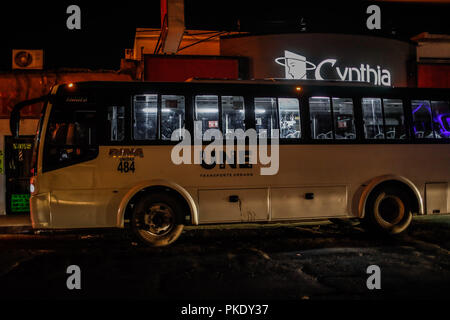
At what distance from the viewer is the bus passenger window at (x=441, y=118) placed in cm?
1035

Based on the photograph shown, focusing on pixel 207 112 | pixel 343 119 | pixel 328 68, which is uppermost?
pixel 328 68

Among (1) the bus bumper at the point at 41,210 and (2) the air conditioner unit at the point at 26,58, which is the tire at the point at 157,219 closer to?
(1) the bus bumper at the point at 41,210

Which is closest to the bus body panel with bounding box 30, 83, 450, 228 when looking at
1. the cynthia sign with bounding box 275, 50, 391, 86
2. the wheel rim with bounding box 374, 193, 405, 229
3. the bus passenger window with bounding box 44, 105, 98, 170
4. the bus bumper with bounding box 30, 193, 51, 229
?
the bus bumper with bounding box 30, 193, 51, 229

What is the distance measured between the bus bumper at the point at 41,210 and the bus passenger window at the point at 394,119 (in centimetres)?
755

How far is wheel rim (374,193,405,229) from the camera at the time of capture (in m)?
10.0

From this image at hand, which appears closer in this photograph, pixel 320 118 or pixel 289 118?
pixel 289 118

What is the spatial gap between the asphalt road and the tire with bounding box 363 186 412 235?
28 centimetres

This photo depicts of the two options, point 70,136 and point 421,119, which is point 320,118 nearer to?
point 421,119

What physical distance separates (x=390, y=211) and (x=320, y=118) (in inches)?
→ 110

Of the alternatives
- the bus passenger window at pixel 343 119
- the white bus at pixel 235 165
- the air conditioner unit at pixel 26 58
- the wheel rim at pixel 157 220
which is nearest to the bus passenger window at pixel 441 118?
the white bus at pixel 235 165

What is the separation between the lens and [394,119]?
10.1 metres

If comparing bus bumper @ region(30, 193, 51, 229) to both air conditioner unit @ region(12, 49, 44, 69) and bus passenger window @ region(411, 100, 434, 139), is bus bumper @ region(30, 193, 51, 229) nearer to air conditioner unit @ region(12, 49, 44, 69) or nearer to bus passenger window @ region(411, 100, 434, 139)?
bus passenger window @ region(411, 100, 434, 139)

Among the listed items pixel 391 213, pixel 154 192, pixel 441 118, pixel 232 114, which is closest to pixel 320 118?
pixel 232 114
